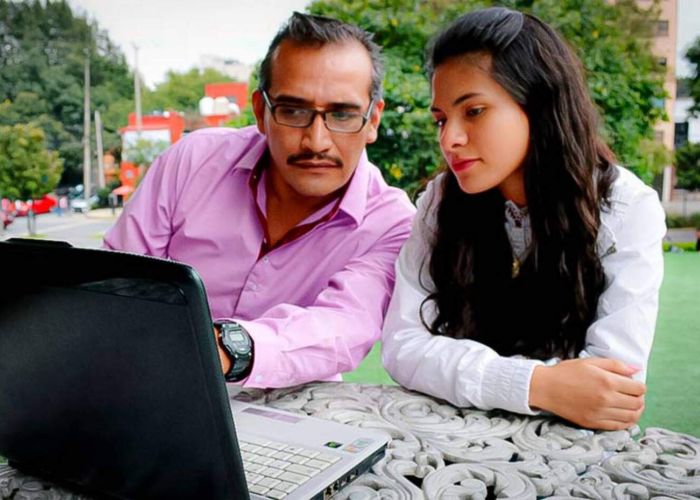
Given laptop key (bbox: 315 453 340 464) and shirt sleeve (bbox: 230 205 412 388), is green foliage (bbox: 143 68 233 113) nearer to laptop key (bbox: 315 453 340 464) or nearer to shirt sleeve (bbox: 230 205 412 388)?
shirt sleeve (bbox: 230 205 412 388)

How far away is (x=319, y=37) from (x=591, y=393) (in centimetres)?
102

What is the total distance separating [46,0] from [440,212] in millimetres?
4640

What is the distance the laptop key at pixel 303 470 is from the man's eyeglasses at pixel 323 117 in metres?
0.91

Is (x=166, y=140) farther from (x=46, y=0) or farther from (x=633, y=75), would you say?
(x=633, y=75)

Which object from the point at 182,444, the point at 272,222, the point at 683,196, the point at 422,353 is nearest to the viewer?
the point at 182,444

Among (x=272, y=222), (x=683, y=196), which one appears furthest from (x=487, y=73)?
(x=683, y=196)

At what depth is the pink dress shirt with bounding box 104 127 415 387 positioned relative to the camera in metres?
1.64

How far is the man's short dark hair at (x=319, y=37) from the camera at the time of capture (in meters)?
1.67

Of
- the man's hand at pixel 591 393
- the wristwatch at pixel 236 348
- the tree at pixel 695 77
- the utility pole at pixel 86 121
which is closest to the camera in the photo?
the man's hand at pixel 591 393

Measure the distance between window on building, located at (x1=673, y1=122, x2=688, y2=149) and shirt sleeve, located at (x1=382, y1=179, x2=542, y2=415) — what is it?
5227mm

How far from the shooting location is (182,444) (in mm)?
694

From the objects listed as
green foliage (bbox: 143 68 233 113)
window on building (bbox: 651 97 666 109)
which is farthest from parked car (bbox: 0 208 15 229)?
window on building (bbox: 651 97 666 109)

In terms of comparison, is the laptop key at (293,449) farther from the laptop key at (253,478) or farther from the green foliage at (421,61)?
the green foliage at (421,61)

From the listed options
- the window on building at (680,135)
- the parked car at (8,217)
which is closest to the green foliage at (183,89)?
the parked car at (8,217)
